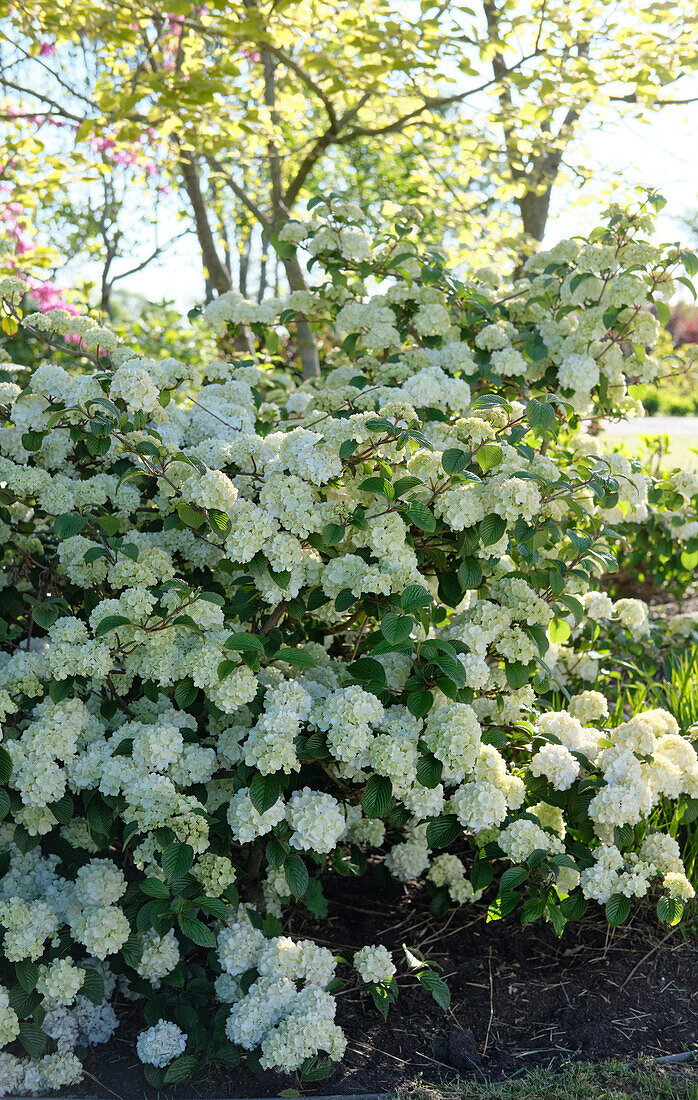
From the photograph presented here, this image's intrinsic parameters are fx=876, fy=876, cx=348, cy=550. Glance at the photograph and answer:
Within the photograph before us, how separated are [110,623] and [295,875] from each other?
77 centimetres

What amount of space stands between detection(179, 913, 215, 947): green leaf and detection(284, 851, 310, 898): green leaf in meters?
0.22

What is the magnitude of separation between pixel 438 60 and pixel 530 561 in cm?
321

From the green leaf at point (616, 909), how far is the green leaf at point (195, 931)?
105 cm

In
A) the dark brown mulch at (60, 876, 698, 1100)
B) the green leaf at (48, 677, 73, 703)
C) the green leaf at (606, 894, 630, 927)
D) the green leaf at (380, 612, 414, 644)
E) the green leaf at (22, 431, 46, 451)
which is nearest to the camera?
the green leaf at (380, 612, 414, 644)

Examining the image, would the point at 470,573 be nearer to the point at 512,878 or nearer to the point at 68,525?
Result: the point at 512,878

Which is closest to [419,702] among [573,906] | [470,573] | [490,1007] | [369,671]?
[369,671]

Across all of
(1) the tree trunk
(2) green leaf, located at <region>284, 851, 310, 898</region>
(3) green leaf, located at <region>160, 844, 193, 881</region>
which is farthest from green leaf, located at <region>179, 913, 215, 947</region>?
(1) the tree trunk

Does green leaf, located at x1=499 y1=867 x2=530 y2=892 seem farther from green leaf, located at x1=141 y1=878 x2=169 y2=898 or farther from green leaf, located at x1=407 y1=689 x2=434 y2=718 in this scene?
green leaf, located at x1=141 y1=878 x2=169 y2=898

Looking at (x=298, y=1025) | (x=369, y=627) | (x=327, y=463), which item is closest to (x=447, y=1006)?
(x=298, y=1025)

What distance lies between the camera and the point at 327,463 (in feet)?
6.87

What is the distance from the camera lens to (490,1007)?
2.45 m

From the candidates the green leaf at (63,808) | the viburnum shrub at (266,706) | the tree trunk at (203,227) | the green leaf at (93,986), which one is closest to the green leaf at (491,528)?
the viburnum shrub at (266,706)

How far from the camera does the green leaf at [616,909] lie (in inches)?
91.0

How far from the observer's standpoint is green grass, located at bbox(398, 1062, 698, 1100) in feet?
6.80
